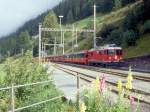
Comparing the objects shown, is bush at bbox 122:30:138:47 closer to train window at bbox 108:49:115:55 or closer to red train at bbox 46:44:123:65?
red train at bbox 46:44:123:65

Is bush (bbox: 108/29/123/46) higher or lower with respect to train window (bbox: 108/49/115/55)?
higher

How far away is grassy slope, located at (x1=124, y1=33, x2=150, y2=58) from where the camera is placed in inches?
3033

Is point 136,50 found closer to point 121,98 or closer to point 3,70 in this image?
point 3,70

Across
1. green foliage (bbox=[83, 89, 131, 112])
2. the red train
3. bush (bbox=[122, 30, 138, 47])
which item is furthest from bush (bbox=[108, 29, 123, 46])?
green foliage (bbox=[83, 89, 131, 112])

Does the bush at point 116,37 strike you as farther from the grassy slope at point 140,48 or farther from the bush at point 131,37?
the grassy slope at point 140,48

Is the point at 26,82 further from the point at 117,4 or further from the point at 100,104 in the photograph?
the point at 117,4

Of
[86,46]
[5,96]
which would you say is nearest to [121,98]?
[5,96]

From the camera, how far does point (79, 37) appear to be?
171125mm

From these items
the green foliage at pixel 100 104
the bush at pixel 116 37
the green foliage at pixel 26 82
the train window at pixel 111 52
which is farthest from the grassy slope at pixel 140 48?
the green foliage at pixel 100 104

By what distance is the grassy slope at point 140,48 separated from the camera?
7705 centimetres

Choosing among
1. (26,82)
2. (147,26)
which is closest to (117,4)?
(147,26)

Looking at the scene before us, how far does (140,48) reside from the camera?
79125 mm

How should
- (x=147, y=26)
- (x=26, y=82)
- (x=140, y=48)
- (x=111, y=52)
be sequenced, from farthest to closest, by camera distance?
(x=147, y=26), (x=140, y=48), (x=111, y=52), (x=26, y=82)

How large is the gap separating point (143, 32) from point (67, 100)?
67.0 metres
